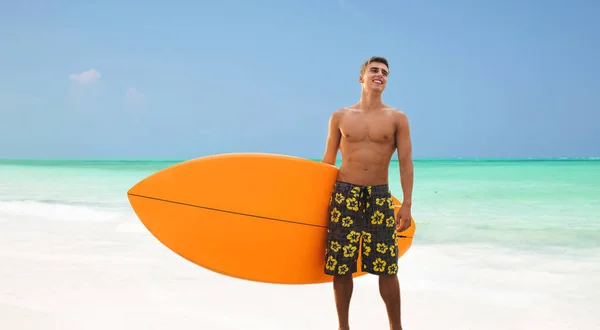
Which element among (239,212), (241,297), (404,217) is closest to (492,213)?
(241,297)

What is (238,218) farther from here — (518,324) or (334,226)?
(518,324)

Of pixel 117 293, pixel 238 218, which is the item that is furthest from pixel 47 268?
pixel 238 218

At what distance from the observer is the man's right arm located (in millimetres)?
2430

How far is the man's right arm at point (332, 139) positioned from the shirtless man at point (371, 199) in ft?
0.22

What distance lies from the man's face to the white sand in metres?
1.33

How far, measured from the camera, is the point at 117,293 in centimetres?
327

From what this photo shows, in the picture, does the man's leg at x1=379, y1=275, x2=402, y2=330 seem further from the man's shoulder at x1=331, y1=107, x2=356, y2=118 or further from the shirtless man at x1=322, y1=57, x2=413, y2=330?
the man's shoulder at x1=331, y1=107, x2=356, y2=118

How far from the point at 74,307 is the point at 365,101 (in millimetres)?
2075

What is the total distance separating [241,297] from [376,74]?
5.67 feet

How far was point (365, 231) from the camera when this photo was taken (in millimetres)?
2316

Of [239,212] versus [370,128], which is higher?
[370,128]

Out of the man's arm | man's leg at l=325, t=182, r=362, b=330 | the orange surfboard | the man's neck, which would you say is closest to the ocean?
the orange surfboard

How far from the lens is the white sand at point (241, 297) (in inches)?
111

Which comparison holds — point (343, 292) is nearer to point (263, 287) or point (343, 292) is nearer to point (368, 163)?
point (368, 163)
